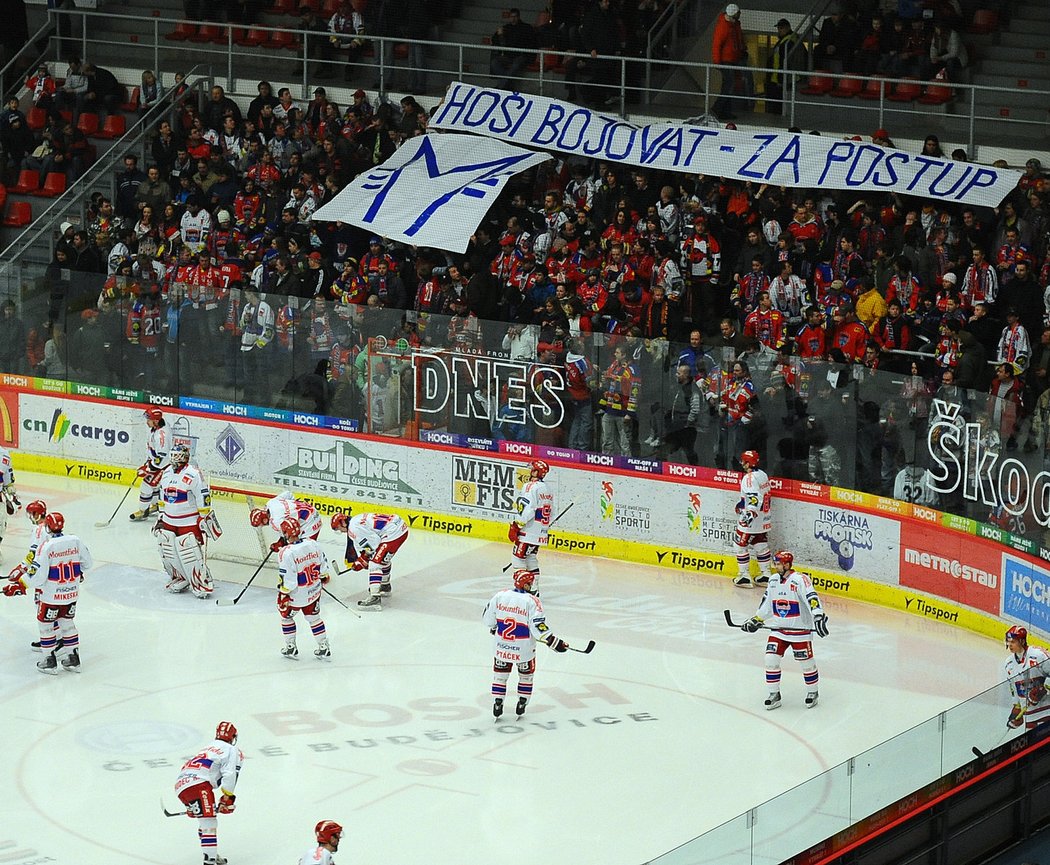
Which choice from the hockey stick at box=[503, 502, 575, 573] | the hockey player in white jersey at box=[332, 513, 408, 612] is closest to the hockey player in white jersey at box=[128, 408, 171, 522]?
the hockey player in white jersey at box=[332, 513, 408, 612]

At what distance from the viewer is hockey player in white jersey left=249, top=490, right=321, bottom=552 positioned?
1880 centimetres

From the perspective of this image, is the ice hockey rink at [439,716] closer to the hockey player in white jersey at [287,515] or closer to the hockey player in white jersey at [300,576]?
the hockey player in white jersey at [300,576]

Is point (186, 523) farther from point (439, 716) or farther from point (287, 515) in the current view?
point (439, 716)

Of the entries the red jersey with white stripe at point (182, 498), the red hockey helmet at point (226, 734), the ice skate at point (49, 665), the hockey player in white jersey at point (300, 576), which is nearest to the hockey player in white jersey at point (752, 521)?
the hockey player in white jersey at point (300, 576)

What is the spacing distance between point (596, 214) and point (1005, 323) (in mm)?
5529

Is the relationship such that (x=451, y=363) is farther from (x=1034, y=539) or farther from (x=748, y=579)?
(x=1034, y=539)

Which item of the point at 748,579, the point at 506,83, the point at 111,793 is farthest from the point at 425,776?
the point at 506,83

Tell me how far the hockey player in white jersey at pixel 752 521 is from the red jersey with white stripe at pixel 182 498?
5509 millimetres

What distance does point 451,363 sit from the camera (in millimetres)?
22844

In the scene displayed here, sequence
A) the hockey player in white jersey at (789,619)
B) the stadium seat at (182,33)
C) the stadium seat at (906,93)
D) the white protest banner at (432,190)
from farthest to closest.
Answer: the stadium seat at (182,33) < the stadium seat at (906,93) < the white protest banner at (432,190) < the hockey player in white jersey at (789,619)

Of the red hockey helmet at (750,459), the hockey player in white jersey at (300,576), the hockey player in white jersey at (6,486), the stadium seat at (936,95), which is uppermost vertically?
the stadium seat at (936,95)

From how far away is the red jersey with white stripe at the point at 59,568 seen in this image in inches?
690

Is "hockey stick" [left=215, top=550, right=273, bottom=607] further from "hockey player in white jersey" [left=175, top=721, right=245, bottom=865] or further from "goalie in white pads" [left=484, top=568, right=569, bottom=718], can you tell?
"hockey player in white jersey" [left=175, top=721, right=245, bottom=865]

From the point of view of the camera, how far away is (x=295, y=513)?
1891cm
